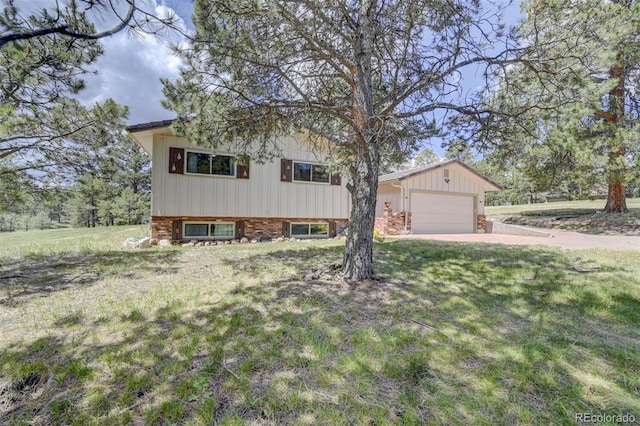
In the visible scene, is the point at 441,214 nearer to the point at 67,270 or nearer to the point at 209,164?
the point at 209,164

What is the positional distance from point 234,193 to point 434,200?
32.0 ft

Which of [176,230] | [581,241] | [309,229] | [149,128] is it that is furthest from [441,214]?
[149,128]

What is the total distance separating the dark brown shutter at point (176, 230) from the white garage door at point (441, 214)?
9.93 meters

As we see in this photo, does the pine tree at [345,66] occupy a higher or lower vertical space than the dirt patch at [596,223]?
higher

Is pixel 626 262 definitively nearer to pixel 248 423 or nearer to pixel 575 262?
pixel 575 262

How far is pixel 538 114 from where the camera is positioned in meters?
5.06

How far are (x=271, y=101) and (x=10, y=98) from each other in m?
4.03

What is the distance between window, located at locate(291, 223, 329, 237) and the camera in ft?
36.6

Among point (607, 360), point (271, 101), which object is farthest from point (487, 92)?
point (607, 360)

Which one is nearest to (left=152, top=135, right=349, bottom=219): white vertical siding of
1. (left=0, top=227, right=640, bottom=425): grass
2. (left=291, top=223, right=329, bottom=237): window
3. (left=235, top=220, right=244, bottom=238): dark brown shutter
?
(left=235, top=220, right=244, bottom=238): dark brown shutter

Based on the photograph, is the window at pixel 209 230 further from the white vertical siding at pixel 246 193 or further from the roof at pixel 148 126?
the roof at pixel 148 126

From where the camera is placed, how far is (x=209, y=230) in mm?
9758

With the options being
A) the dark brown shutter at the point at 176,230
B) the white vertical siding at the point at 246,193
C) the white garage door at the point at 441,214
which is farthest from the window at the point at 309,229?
the white garage door at the point at 441,214

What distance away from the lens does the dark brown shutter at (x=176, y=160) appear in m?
8.90
